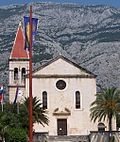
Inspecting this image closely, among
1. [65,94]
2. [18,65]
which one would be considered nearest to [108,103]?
[65,94]

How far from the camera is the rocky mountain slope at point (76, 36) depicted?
12850 cm

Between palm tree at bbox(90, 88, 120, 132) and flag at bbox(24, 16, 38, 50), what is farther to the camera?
palm tree at bbox(90, 88, 120, 132)

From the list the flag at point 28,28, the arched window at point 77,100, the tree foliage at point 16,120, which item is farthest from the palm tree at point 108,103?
the flag at point 28,28

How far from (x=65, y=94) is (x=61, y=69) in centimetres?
293

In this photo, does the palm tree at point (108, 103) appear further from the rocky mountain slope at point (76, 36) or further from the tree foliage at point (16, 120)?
the rocky mountain slope at point (76, 36)

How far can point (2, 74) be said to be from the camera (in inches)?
4963

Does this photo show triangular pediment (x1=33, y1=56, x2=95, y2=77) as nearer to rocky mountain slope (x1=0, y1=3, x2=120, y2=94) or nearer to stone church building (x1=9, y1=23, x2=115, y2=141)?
stone church building (x1=9, y1=23, x2=115, y2=141)

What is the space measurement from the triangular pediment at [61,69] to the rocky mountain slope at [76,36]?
188ft

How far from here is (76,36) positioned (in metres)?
154

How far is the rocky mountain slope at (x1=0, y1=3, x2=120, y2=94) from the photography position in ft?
422


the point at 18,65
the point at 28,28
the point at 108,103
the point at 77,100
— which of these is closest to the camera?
the point at 28,28

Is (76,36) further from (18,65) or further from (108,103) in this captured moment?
(108,103)

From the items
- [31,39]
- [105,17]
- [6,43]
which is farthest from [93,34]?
[31,39]

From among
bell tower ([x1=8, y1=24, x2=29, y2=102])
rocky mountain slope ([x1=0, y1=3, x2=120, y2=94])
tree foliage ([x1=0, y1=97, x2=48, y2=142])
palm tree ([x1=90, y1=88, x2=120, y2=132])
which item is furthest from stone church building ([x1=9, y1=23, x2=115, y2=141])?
rocky mountain slope ([x1=0, y1=3, x2=120, y2=94])
